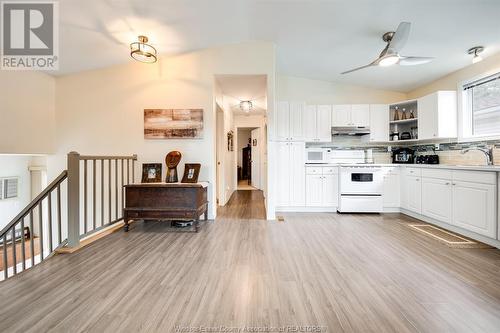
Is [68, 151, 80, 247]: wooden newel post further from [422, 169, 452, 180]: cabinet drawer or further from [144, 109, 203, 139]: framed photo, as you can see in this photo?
[422, 169, 452, 180]: cabinet drawer

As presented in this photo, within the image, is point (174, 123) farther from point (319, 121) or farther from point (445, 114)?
point (445, 114)

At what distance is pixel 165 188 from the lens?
3107 millimetres

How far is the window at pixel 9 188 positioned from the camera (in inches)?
180

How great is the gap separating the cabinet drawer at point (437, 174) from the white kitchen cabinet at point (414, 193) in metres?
0.17

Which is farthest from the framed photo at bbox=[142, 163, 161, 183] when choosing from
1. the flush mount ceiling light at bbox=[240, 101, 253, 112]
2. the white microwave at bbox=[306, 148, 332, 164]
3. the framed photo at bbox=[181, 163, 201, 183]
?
the flush mount ceiling light at bbox=[240, 101, 253, 112]

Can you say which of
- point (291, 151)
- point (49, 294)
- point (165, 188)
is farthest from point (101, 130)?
point (291, 151)

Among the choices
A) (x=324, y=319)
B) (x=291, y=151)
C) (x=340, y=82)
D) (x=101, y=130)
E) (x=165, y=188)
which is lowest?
(x=324, y=319)

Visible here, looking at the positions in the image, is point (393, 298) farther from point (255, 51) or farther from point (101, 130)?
point (101, 130)

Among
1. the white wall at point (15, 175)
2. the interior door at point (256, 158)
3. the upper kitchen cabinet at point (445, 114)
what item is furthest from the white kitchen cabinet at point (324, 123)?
the white wall at point (15, 175)

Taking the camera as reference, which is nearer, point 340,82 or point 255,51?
point 255,51

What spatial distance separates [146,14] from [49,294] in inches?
120

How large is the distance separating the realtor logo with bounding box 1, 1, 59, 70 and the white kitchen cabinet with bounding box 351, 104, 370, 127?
4.77 m

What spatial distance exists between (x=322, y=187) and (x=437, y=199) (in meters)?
1.71

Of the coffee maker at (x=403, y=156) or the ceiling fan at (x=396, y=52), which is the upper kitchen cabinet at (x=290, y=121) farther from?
the coffee maker at (x=403, y=156)
